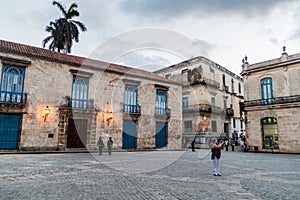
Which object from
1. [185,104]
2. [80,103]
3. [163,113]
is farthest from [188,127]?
[80,103]

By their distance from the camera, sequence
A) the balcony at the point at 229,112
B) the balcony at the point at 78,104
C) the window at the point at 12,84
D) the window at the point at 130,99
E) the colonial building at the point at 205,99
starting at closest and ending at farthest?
the window at the point at 12,84 → the balcony at the point at 78,104 → the window at the point at 130,99 → the colonial building at the point at 205,99 → the balcony at the point at 229,112

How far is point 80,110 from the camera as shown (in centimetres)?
1612

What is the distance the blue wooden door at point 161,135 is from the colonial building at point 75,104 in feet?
0.31

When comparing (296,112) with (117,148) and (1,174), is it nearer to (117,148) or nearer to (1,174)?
(117,148)

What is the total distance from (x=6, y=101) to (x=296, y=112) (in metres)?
21.4

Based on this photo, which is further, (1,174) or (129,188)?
(1,174)

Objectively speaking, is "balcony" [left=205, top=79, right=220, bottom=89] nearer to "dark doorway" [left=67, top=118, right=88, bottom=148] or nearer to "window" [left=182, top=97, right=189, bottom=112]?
"window" [left=182, top=97, right=189, bottom=112]

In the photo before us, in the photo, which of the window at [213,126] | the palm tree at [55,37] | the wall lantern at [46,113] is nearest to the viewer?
the wall lantern at [46,113]

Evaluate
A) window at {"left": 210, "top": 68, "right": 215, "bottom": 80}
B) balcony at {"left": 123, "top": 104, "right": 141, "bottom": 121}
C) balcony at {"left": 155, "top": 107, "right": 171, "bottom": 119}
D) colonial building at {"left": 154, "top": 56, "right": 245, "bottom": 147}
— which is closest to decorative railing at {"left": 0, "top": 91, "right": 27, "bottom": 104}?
balcony at {"left": 123, "top": 104, "right": 141, "bottom": 121}

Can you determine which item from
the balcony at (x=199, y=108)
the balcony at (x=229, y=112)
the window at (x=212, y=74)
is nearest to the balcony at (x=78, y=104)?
the balcony at (x=199, y=108)

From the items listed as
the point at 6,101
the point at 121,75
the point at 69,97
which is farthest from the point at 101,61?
the point at 6,101

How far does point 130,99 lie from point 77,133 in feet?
17.6

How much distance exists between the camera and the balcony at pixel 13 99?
1363cm

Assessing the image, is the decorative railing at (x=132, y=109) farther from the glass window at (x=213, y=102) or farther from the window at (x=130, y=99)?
the glass window at (x=213, y=102)
